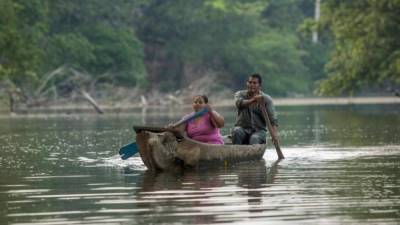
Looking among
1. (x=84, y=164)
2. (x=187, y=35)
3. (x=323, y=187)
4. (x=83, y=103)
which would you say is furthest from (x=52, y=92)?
(x=323, y=187)

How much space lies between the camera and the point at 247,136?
1928 cm

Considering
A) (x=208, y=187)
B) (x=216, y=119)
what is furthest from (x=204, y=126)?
(x=208, y=187)

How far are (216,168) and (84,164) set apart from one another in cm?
231

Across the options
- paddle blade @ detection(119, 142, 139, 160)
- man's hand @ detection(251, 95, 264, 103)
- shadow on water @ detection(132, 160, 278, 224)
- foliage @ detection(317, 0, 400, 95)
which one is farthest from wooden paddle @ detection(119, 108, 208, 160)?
foliage @ detection(317, 0, 400, 95)

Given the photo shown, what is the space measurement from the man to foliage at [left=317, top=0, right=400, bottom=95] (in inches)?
778

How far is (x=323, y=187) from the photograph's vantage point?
13.9 meters

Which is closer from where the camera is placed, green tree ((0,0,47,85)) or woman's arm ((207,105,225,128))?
woman's arm ((207,105,225,128))

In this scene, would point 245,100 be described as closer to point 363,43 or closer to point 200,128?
point 200,128

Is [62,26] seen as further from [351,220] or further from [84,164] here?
[351,220]

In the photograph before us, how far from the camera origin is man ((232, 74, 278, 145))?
62.1 ft

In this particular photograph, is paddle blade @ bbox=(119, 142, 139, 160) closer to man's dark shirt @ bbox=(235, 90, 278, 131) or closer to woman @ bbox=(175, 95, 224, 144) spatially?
woman @ bbox=(175, 95, 224, 144)

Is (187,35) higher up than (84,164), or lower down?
higher up

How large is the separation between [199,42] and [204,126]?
53097mm

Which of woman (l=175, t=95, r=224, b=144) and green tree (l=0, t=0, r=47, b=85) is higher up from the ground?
green tree (l=0, t=0, r=47, b=85)
